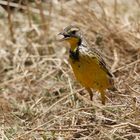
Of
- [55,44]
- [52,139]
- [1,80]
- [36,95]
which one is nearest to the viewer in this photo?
[52,139]

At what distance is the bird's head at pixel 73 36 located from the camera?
199 inches

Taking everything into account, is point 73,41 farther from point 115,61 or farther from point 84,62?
point 115,61

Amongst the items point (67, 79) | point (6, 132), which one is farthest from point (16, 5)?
point (6, 132)

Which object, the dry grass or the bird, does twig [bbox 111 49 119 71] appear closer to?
the dry grass

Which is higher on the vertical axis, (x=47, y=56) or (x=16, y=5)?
(x=16, y=5)

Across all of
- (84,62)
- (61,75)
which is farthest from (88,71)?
(61,75)

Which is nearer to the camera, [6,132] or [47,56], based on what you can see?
[6,132]

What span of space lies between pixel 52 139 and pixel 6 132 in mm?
426

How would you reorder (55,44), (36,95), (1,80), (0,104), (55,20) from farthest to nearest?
(55,20) → (55,44) → (1,80) → (36,95) → (0,104)

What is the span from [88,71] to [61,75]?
1.54 metres

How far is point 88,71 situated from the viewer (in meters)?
4.99

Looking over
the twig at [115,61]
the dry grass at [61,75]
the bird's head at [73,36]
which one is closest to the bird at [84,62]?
the bird's head at [73,36]

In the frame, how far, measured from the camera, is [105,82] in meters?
5.21

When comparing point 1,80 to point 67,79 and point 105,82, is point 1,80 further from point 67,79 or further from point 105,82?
point 105,82
